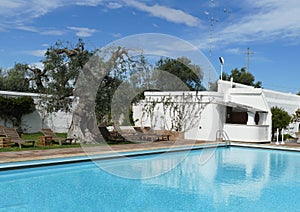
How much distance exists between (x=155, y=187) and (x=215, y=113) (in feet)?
36.8

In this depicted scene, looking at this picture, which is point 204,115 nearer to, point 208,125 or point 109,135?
point 208,125

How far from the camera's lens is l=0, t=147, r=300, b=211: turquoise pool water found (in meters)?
7.11

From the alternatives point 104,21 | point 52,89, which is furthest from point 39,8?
point 52,89

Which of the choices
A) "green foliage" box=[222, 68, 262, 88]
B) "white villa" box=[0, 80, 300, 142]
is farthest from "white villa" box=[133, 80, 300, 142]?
"green foliage" box=[222, 68, 262, 88]

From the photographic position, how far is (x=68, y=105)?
50.9ft

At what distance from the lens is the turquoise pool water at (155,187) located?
7.11m

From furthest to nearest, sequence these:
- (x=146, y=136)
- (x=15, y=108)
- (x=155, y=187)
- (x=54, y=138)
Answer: (x=146, y=136) → (x=15, y=108) → (x=54, y=138) → (x=155, y=187)

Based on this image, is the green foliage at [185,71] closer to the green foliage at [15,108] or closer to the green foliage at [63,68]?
the green foliage at [63,68]

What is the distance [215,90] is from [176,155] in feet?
21.7

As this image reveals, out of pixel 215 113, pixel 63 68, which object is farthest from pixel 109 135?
pixel 215 113

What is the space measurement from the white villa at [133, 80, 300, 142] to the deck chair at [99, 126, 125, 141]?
3.65 meters

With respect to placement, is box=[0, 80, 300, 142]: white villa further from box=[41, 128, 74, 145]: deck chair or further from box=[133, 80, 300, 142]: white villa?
box=[41, 128, 74, 145]: deck chair

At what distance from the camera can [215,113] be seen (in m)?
19.2

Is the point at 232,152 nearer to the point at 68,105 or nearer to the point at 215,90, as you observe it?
the point at 215,90
